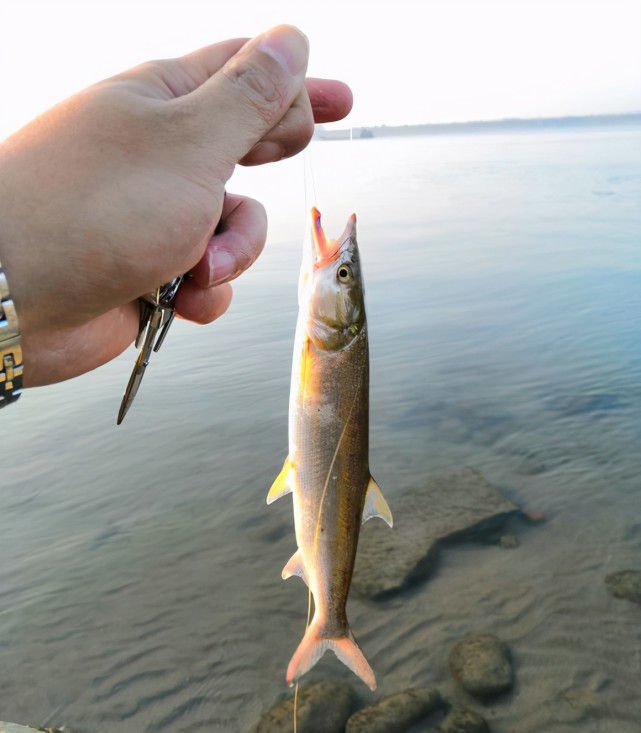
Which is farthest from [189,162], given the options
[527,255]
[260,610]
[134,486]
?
[527,255]

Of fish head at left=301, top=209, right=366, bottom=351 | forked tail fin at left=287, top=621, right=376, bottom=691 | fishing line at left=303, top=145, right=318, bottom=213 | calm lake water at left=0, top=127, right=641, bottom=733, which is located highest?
fishing line at left=303, top=145, right=318, bottom=213

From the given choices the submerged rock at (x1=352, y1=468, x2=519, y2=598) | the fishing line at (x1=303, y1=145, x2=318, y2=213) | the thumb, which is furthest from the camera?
the submerged rock at (x1=352, y1=468, x2=519, y2=598)

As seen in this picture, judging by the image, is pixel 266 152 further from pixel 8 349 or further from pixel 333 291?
pixel 8 349

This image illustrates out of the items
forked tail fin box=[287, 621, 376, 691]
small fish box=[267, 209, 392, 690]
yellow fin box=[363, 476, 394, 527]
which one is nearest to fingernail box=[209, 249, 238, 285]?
small fish box=[267, 209, 392, 690]

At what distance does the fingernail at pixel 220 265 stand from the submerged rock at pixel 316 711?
11.3 feet

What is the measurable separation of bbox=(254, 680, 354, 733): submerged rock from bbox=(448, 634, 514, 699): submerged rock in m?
0.85

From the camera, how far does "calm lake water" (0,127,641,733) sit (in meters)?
5.38

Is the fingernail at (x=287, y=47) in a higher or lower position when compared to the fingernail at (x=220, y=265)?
higher

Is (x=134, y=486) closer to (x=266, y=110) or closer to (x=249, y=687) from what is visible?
(x=249, y=687)

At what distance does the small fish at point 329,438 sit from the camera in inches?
109

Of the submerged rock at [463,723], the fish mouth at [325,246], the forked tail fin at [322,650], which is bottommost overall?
the submerged rock at [463,723]

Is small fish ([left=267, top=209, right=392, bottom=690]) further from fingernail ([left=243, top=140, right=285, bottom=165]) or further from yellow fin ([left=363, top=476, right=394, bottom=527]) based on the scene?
fingernail ([left=243, top=140, right=285, bottom=165])

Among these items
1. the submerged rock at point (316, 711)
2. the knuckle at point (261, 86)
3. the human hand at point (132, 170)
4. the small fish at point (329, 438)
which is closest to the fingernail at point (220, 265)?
the human hand at point (132, 170)

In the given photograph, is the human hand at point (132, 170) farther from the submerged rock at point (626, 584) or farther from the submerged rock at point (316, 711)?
the submerged rock at point (626, 584)
